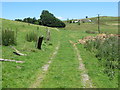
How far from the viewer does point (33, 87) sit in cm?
779

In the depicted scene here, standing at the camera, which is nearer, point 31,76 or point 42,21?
point 31,76

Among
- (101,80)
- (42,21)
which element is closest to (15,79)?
(101,80)

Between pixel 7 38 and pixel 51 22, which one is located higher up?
pixel 51 22

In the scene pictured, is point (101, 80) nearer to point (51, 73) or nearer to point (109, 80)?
point (109, 80)

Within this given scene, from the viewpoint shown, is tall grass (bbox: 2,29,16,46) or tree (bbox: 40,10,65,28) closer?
tall grass (bbox: 2,29,16,46)

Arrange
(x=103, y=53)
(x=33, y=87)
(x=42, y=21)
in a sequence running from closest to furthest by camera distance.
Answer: (x=33, y=87) → (x=103, y=53) → (x=42, y=21)

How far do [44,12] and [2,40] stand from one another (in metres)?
87.0

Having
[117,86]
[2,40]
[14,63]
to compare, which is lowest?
[117,86]

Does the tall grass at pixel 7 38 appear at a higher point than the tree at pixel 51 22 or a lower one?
lower

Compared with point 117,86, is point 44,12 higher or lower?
higher

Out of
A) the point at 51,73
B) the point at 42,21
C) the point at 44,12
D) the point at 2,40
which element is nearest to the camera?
the point at 51,73

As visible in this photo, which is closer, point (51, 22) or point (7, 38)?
point (7, 38)

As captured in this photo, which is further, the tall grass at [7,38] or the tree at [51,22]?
the tree at [51,22]

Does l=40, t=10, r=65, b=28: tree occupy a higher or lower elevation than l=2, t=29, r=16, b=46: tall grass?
higher
